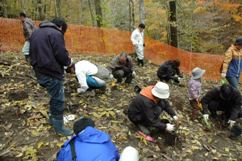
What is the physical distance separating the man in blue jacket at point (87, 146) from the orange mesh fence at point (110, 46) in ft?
34.7

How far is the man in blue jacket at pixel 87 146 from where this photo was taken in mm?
3180

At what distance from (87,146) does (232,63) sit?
19.2 ft

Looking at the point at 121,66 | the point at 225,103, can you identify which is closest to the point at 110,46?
the point at 121,66

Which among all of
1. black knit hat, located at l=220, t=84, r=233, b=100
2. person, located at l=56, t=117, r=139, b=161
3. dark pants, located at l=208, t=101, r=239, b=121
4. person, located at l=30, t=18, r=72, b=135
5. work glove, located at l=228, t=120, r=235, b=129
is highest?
person, located at l=30, t=18, r=72, b=135

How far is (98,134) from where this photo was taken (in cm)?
330

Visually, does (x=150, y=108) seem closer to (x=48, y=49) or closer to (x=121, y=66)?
(x=48, y=49)

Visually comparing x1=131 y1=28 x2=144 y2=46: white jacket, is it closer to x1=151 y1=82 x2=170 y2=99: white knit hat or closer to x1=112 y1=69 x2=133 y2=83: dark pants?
x1=112 y1=69 x2=133 y2=83: dark pants

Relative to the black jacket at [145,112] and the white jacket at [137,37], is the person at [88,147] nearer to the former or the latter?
the black jacket at [145,112]

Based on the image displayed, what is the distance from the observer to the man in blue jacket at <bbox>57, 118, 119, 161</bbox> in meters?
3.18

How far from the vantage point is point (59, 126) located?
18.5 feet

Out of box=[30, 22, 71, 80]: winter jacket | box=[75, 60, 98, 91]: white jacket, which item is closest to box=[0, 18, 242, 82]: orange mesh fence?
box=[75, 60, 98, 91]: white jacket

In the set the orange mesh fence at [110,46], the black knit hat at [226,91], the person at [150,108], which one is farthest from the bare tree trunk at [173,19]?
the person at [150,108]

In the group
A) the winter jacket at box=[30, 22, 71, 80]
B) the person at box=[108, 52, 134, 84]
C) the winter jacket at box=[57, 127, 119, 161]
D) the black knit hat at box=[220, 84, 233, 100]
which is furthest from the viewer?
the person at box=[108, 52, 134, 84]

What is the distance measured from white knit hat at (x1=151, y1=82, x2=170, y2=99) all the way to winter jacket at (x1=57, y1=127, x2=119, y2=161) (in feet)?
8.38
